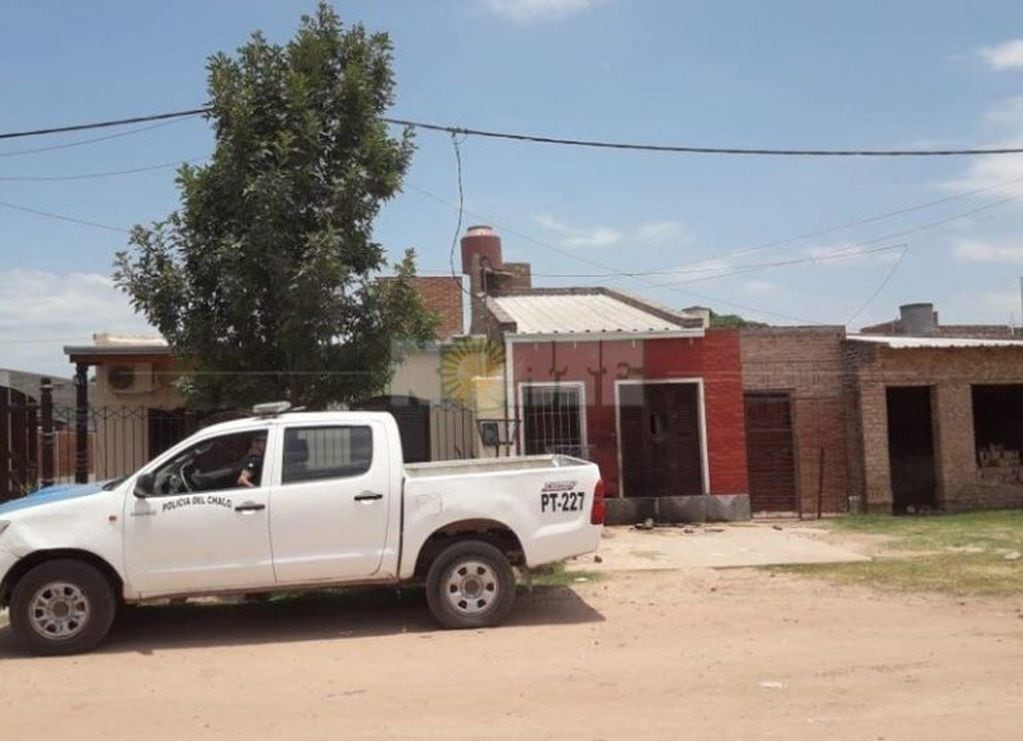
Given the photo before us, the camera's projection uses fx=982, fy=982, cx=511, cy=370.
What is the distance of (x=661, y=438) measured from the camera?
1786 cm

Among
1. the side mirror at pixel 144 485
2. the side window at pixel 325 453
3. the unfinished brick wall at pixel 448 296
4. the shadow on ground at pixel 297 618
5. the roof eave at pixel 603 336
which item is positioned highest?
the unfinished brick wall at pixel 448 296

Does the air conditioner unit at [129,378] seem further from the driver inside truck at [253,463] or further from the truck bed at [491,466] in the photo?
the driver inside truck at [253,463]

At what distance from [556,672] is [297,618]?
324 cm

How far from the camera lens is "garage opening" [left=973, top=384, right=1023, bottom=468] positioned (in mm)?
21062

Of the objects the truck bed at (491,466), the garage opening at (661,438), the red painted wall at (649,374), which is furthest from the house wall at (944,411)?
the truck bed at (491,466)

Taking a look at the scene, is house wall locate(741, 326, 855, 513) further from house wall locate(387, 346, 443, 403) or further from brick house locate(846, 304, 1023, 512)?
house wall locate(387, 346, 443, 403)

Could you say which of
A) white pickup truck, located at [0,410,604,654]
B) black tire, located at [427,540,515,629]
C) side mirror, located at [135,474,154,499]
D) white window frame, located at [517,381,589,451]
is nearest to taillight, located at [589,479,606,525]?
white pickup truck, located at [0,410,604,654]

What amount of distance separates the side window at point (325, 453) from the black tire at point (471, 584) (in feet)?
3.64

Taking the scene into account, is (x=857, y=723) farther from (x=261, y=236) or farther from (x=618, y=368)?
(x=618, y=368)

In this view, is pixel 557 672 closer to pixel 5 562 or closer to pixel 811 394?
pixel 5 562

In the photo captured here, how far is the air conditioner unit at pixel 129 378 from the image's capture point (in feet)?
58.0

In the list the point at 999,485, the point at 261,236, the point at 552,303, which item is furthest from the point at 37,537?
the point at 999,485

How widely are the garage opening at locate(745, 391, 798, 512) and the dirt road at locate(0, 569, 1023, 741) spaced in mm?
8837

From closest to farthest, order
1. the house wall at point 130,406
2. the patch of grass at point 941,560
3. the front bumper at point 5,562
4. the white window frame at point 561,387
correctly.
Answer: the front bumper at point 5,562 → the patch of grass at point 941,560 → the white window frame at point 561,387 → the house wall at point 130,406
